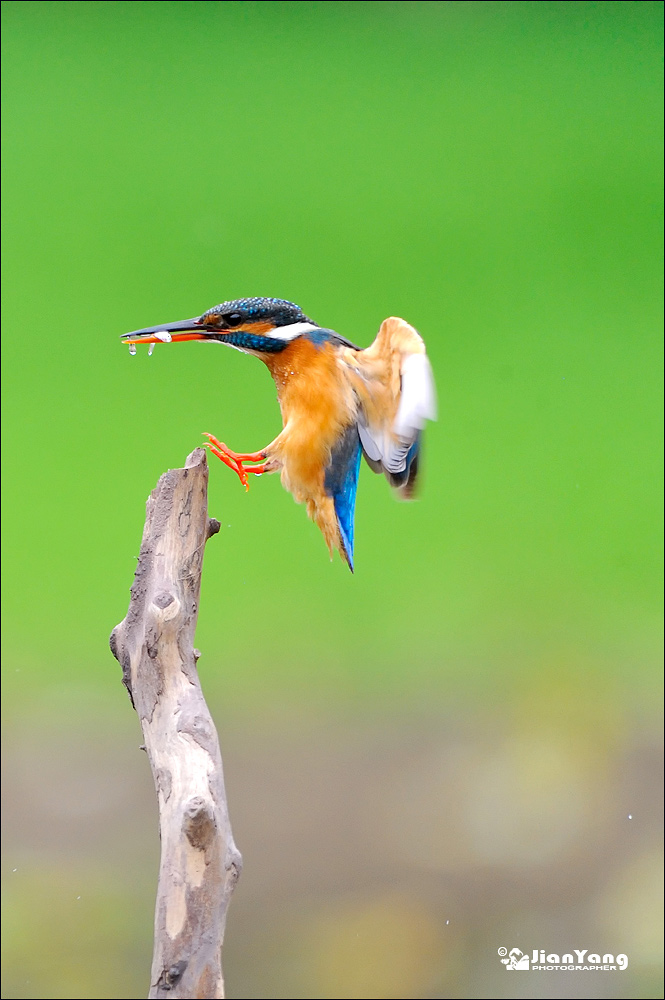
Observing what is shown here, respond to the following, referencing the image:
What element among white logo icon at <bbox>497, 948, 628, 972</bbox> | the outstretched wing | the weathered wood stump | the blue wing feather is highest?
the outstretched wing

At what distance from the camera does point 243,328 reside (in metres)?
1.36

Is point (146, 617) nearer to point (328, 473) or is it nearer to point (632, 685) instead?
point (328, 473)

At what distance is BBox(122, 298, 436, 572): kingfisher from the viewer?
134 cm

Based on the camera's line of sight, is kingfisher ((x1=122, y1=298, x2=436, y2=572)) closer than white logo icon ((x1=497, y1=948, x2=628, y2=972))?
Yes

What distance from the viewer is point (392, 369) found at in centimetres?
135

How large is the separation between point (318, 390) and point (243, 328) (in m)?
0.12

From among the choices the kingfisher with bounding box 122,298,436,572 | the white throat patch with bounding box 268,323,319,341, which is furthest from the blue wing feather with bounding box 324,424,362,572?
the white throat patch with bounding box 268,323,319,341

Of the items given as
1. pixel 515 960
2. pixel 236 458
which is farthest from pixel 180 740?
pixel 515 960

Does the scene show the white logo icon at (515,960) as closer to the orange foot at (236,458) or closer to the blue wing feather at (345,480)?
the blue wing feather at (345,480)

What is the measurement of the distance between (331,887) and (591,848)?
23.7 inches

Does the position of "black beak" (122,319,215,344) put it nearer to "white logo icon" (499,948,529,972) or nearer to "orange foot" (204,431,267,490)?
"orange foot" (204,431,267,490)

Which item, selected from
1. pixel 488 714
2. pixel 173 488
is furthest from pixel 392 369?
pixel 488 714

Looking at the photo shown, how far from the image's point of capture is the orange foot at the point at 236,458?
1286mm

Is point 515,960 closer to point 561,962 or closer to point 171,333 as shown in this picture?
point 561,962
